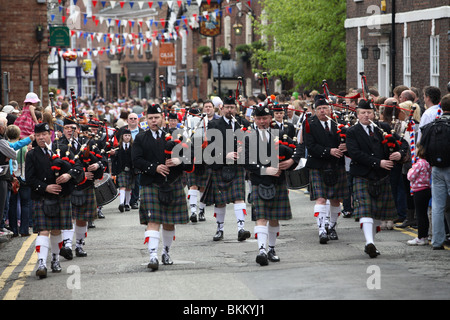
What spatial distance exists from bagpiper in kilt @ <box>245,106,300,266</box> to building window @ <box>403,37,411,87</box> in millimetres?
16031

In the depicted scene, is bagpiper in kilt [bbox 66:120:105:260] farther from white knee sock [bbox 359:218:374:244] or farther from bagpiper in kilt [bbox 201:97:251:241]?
white knee sock [bbox 359:218:374:244]

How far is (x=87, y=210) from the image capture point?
11.9m

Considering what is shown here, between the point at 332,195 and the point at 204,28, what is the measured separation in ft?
102

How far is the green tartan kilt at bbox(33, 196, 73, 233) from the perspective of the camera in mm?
10375

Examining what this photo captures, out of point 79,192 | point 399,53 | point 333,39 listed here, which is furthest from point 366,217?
point 333,39

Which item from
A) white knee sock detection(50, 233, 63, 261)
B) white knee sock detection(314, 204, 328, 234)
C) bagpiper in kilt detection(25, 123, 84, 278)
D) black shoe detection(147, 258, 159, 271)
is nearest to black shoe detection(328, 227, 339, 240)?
white knee sock detection(314, 204, 328, 234)

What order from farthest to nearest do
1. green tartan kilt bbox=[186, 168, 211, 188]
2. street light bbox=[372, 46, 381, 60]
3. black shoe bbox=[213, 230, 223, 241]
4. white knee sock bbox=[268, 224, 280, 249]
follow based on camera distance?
street light bbox=[372, 46, 381, 60] → green tartan kilt bbox=[186, 168, 211, 188] → black shoe bbox=[213, 230, 223, 241] → white knee sock bbox=[268, 224, 280, 249]

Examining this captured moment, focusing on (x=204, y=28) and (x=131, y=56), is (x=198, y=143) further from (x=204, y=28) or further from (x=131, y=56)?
(x=131, y=56)

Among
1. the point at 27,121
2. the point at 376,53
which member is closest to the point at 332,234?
the point at 27,121

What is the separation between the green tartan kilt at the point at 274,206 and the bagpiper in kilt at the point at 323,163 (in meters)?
1.63

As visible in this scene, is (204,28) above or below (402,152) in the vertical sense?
above

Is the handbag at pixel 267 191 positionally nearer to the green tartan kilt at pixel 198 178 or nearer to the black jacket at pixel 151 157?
the black jacket at pixel 151 157

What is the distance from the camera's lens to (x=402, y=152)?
11.1 metres

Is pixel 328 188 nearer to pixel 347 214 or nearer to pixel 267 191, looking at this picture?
pixel 267 191
